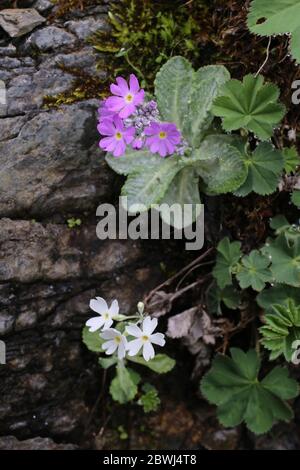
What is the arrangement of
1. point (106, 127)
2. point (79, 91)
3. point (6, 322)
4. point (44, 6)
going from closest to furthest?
point (106, 127)
point (6, 322)
point (79, 91)
point (44, 6)

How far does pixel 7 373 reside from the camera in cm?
267

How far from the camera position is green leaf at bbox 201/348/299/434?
9.02ft

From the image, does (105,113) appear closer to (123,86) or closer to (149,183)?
(123,86)

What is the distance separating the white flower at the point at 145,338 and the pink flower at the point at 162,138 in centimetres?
74

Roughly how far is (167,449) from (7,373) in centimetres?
96

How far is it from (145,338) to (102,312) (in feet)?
0.77

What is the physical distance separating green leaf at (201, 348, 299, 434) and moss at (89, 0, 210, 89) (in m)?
1.45

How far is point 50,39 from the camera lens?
2.79 m

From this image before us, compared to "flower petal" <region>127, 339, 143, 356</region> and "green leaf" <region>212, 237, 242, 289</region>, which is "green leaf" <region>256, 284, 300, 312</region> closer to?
"green leaf" <region>212, 237, 242, 289</region>

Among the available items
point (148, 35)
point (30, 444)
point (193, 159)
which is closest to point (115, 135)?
point (193, 159)

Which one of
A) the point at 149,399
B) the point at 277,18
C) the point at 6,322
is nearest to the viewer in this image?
the point at 277,18

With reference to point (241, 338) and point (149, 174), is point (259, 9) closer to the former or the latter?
point (149, 174)

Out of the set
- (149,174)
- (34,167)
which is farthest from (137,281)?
(34,167)

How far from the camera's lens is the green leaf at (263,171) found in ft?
8.57
